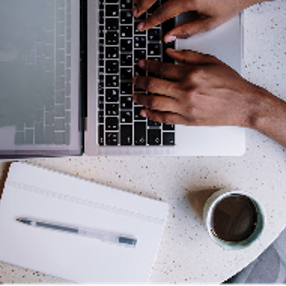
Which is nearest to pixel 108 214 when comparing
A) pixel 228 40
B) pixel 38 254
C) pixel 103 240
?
pixel 103 240

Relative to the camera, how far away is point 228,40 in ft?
2.15

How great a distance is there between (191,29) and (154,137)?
196 mm

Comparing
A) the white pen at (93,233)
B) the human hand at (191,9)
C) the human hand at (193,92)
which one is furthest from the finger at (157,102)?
the white pen at (93,233)

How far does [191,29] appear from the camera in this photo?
2.10 ft

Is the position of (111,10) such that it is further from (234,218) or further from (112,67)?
(234,218)

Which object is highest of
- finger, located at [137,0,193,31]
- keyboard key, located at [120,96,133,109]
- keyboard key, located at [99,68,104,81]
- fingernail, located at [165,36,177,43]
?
finger, located at [137,0,193,31]

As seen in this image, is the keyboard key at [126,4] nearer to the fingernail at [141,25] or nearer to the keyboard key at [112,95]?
the fingernail at [141,25]

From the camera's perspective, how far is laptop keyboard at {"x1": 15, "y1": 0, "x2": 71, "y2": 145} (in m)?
0.63

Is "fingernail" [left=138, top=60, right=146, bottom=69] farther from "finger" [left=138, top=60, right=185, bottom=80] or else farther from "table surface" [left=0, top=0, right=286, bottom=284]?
"table surface" [left=0, top=0, right=286, bottom=284]

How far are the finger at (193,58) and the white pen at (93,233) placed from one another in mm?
341

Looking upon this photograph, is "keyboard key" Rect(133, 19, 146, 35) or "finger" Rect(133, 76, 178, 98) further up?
"keyboard key" Rect(133, 19, 146, 35)

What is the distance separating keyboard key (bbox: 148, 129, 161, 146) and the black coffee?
0.16m

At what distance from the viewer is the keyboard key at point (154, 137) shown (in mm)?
643

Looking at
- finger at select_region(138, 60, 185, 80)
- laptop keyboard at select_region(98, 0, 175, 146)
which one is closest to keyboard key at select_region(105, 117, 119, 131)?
laptop keyboard at select_region(98, 0, 175, 146)
